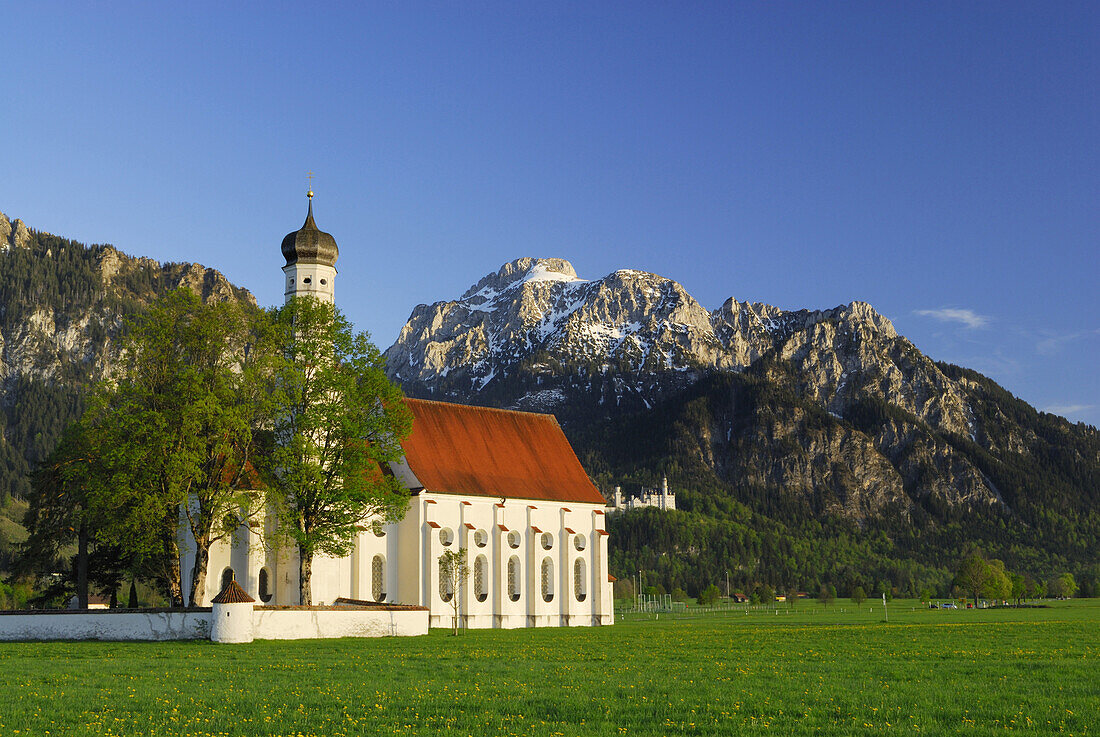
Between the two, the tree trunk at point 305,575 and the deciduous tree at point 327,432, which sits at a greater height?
the deciduous tree at point 327,432

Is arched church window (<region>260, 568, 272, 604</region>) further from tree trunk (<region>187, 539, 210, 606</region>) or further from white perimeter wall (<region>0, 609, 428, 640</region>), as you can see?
white perimeter wall (<region>0, 609, 428, 640</region>)

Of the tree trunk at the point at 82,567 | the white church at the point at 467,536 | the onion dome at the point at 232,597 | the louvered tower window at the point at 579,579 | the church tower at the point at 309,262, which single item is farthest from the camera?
the louvered tower window at the point at 579,579

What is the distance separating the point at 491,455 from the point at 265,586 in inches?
710

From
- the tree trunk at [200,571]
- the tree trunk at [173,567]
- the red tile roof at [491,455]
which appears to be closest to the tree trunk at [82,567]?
the tree trunk at [173,567]

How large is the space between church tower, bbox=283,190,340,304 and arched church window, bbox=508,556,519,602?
1997 cm

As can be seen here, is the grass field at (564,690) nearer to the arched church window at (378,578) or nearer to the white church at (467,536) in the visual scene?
the white church at (467,536)

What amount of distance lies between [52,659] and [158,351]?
68.5ft

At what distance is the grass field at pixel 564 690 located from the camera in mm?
18906

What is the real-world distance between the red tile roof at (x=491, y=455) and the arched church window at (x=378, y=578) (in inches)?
204

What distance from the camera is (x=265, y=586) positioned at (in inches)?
2375

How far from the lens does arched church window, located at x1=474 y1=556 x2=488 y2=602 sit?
220ft

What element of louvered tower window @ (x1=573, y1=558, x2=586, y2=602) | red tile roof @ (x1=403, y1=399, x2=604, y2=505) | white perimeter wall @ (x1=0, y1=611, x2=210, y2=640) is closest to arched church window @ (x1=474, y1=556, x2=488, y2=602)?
red tile roof @ (x1=403, y1=399, x2=604, y2=505)

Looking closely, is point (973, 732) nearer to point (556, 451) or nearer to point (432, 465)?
point (432, 465)

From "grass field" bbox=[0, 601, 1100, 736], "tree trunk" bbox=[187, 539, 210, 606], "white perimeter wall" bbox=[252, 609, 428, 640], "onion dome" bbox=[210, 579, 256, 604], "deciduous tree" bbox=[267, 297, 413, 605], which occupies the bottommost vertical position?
"grass field" bbox=[0, 601, 1100, 736]
